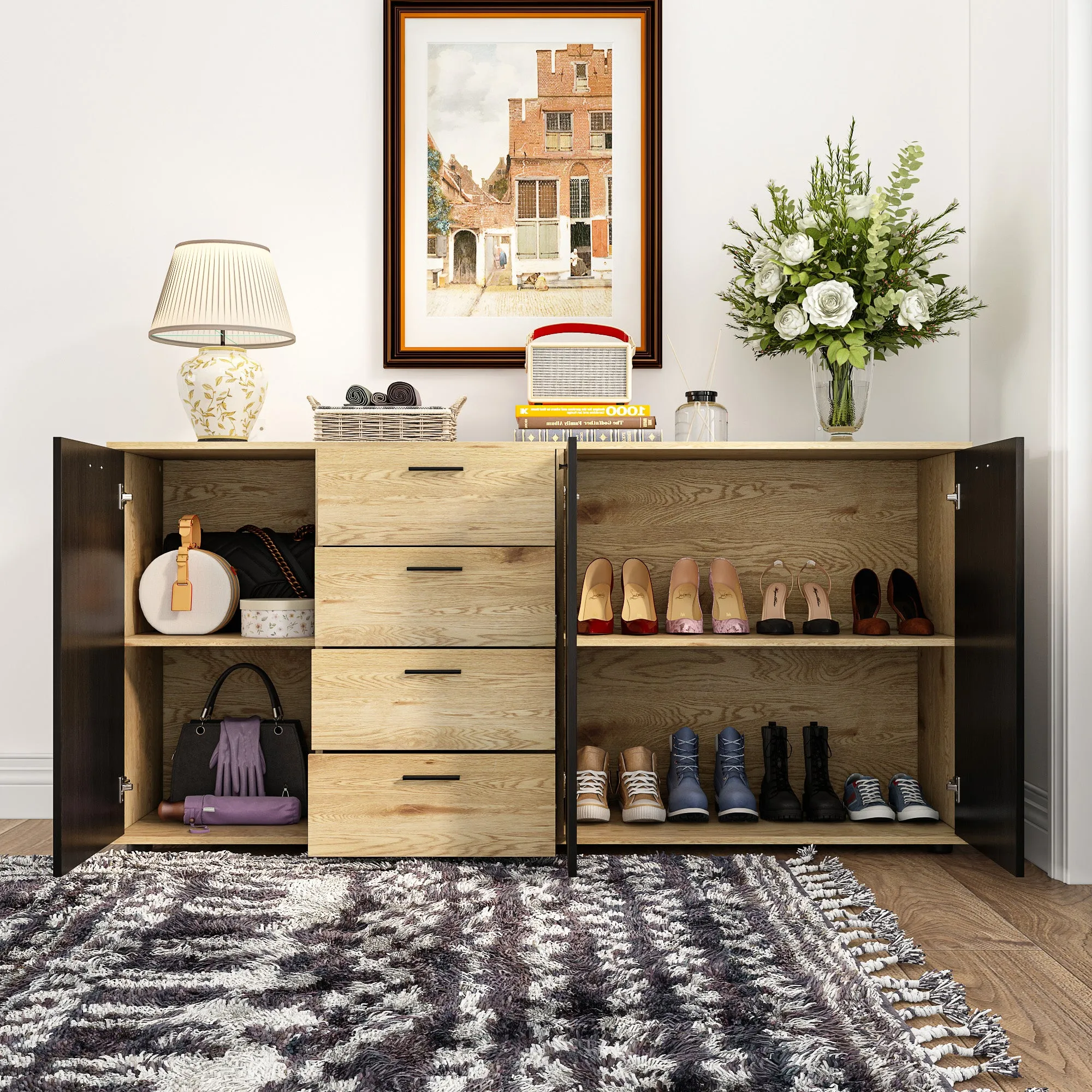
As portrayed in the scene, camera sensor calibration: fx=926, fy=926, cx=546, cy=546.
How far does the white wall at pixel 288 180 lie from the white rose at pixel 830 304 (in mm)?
313

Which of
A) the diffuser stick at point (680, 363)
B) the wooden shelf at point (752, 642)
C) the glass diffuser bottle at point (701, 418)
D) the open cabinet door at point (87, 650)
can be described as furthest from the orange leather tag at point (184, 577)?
the diffuser stick at point (680, 363)

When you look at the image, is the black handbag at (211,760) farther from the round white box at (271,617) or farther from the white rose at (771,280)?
the white rose at (771,280)

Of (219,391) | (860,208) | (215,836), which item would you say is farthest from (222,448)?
(860,208)

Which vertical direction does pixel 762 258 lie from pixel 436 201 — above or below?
below

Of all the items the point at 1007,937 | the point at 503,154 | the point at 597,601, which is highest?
the point at 503,154

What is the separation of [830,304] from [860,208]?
0.23 meters

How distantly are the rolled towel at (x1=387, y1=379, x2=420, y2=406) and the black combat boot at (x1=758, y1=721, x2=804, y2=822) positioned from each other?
1181mm

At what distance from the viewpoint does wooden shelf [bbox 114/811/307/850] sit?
209 centimetres

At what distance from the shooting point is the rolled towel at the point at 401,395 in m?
2.10

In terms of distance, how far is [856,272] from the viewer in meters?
2.18

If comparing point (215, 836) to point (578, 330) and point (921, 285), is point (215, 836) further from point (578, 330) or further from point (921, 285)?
point (921, 285)

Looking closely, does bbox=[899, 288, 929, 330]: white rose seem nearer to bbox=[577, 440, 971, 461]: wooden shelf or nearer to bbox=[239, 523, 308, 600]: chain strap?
bbox=[577, 440, 971, 461]: wooden shelf

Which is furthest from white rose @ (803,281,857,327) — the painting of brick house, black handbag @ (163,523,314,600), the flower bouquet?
black handbag @ (163,523,314,600)

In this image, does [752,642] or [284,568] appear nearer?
[752,642]
